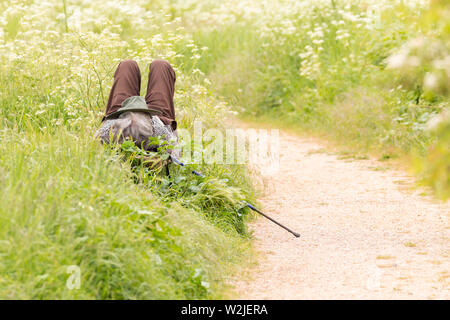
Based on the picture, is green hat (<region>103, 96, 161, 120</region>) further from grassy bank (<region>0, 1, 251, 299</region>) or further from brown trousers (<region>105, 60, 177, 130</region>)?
grassy bank (<region>0, 1, 251, 299</region>)

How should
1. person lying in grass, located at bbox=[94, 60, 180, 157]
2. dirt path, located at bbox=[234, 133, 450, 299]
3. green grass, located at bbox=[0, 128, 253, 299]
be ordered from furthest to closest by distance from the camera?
person lying in grass, located at bbox=[94, 60, 180, 157] < dirt path, located at bbox=[234, 133, 450, 299] < green grass, located at bbox=[0, 128, 253, 299]

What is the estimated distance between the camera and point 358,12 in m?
12.8

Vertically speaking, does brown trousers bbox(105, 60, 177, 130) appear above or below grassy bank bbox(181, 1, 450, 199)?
above

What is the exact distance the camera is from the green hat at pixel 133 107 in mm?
5492

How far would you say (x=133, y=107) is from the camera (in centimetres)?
551

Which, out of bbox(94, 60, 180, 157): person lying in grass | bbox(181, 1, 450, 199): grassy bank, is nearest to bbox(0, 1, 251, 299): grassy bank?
bbox(94, 60, 180, 157): person lying in grass

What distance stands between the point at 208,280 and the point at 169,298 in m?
0.52

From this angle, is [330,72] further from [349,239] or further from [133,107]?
[133,107]

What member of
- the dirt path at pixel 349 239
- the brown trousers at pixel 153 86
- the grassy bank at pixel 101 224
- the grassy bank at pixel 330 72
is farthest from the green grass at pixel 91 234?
the grassy bank at pixel 330 72

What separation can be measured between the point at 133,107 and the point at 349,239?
2.21 meters

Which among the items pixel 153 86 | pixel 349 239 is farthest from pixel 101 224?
pixel 349 239

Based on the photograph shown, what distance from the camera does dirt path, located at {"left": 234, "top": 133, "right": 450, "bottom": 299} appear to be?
→ 14.5 ft
